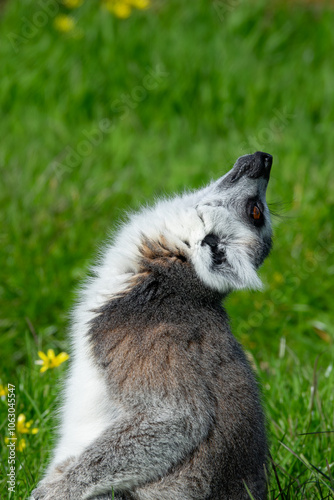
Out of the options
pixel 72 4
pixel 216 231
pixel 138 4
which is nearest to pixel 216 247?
pixel 216 231

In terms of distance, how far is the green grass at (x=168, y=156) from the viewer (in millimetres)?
3857

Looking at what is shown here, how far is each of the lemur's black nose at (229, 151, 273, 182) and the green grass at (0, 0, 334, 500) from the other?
49.7 inches

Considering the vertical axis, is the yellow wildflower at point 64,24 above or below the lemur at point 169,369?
above

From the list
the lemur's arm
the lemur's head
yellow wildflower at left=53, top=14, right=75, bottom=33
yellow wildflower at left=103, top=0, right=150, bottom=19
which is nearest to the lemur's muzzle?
the lemur's head

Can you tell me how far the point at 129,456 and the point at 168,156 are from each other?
449cm

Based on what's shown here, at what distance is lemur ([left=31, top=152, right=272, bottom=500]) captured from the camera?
7.75 ft

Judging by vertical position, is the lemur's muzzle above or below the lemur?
above

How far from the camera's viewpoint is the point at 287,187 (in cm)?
589


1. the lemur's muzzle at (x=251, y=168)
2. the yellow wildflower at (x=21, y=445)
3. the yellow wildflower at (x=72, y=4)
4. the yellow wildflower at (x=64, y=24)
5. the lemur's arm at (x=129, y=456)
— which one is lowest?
the yellow wildflower at (x=21, y=445)

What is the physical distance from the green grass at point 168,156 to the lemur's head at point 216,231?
96 centimetres

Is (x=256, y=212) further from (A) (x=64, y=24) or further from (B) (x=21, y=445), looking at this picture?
(A) (x=64, y=24)

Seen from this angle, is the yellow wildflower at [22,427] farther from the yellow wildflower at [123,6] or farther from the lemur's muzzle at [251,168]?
the yellow wildflower at [123,6]

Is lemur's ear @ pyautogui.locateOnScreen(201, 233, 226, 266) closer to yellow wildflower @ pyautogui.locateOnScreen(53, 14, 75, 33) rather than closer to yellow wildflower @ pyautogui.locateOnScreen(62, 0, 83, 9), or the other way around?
yellow wildflower @ pyautogui.locateOnScreen(53, 14, 75, 33)

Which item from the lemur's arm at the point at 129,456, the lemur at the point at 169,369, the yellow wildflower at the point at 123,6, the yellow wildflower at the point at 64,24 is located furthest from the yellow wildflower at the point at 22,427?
the yellow wildflower at the point at 123,6
